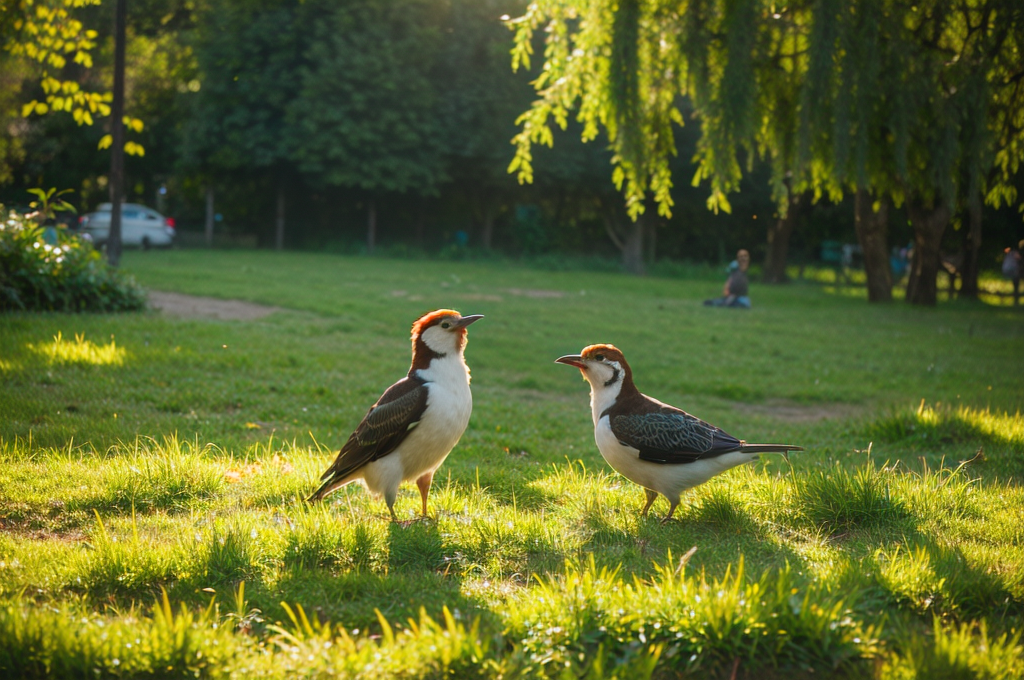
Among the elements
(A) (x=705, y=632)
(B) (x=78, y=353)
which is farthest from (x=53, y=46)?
(A) (x=705, y=632)

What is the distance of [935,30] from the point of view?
9.20m

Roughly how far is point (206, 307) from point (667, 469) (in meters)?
12.5

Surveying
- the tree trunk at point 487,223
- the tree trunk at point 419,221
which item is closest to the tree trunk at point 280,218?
the tree trunk at point 419,221

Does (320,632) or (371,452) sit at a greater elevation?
(371,452)

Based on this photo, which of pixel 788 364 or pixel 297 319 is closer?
pixel 788 364

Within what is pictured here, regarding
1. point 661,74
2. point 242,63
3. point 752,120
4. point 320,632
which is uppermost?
point 242,63

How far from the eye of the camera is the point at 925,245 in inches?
886

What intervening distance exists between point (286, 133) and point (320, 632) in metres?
35.7

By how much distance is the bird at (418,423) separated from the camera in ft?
16.7

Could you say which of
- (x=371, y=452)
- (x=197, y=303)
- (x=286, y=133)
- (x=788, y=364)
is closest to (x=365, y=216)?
(x=286, y=133)

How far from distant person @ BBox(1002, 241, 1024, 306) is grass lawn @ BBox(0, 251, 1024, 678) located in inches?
637

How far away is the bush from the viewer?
1187cm

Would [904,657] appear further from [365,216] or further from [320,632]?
[365,216]

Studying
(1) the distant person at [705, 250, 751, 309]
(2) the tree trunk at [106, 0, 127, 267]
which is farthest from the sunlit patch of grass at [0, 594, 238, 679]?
(1) the distant person at [705, 250, 751, 309]
